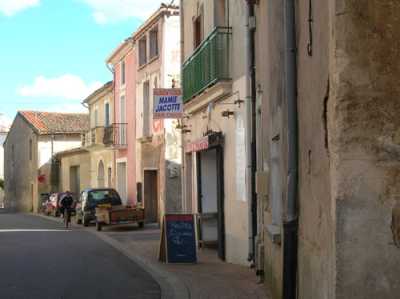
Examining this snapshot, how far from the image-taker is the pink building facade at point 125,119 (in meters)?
31.4

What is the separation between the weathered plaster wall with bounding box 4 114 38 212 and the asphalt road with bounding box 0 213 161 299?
33308 mm

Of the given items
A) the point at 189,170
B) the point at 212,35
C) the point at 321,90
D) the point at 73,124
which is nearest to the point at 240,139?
the point at 212,35

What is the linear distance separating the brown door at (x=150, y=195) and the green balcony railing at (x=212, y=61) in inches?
535

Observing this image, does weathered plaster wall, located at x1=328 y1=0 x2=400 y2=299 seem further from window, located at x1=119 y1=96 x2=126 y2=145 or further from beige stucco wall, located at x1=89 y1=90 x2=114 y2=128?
beige stucco wall, located at x1=89 y1=90 x2=114 y2=128

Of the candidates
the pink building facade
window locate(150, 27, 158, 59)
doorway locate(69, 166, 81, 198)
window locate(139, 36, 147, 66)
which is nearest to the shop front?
window locate(150, 27, 158, 59)

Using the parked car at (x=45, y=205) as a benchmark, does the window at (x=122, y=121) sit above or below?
above

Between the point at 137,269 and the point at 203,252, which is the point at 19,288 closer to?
the point at 137,269

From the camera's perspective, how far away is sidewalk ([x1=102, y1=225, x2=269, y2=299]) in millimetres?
9828

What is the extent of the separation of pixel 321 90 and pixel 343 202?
1.07 m

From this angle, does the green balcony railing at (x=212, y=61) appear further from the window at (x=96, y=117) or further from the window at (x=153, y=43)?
the window at (x=96, y=117)

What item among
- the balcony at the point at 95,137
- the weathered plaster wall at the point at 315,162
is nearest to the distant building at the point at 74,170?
the balcony at the point at 95,137

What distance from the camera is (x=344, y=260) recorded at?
5145 mm

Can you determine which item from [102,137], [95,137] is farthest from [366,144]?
[95,137]

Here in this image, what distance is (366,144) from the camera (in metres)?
5.21
